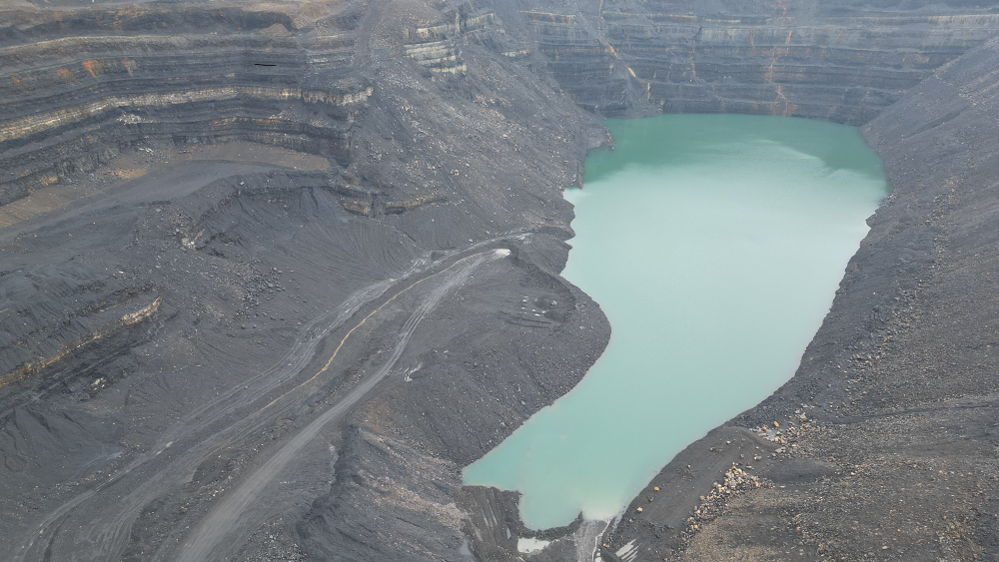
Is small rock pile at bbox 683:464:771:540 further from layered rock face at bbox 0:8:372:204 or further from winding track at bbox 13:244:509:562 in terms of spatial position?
layered rock face at bbox 0:8:372:204

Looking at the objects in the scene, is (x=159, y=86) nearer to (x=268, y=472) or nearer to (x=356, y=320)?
(x=356, y=320)

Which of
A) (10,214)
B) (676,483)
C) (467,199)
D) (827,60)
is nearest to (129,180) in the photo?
(10,214)

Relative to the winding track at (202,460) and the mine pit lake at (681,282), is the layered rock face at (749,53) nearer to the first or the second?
the mine pit lake at (681,282)

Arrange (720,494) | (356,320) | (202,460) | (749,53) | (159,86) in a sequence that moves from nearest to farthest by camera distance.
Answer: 1. (720,494)
2. (202,460)
3. (356,320)
4. (159,86)
5. (749,53)

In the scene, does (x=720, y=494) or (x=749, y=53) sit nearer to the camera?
(x=720, y=494)

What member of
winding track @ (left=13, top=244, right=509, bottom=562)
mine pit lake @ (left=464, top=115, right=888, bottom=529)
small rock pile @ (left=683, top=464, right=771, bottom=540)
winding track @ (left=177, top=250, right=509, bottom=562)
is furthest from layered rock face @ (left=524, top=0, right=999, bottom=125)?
small rock pile @ (left=683, top=464, right=771, bottom=540)

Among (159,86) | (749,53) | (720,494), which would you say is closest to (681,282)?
(720,494)
